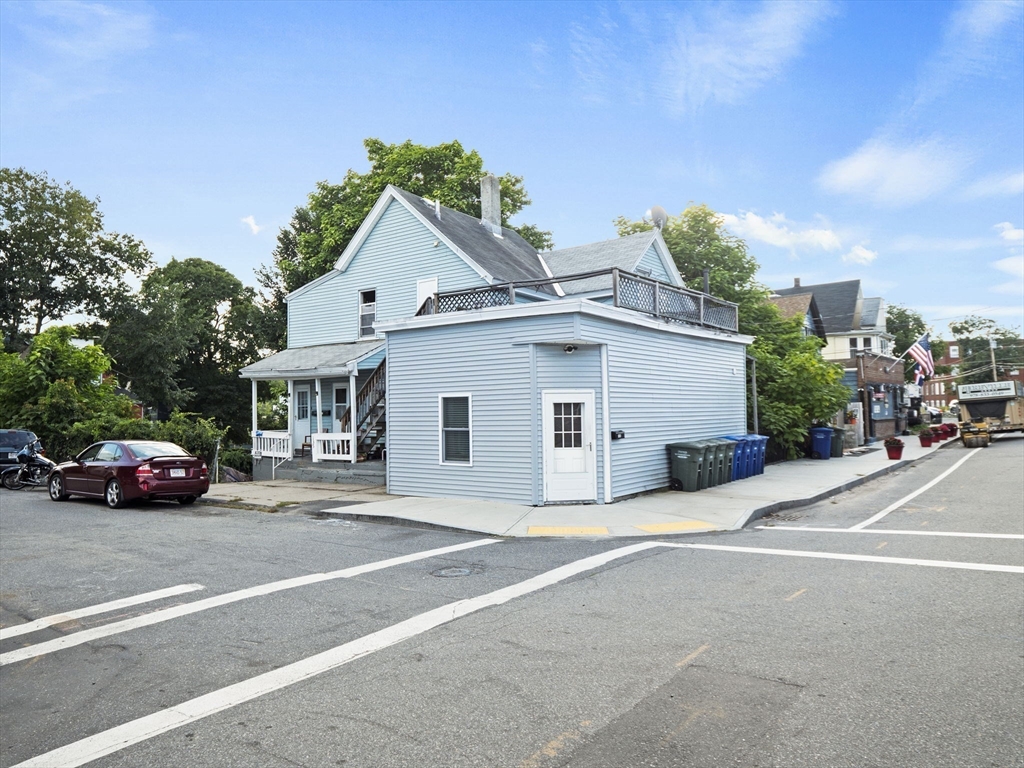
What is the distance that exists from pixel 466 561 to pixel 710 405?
11327mm

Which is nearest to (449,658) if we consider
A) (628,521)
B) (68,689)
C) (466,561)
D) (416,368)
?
(68,689)

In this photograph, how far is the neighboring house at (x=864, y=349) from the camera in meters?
38.0

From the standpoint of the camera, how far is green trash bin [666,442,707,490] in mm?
15164

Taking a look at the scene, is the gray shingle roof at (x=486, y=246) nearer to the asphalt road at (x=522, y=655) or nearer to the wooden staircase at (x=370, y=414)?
the wooden staircase at (x=370, y=414)

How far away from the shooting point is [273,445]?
22375 mm

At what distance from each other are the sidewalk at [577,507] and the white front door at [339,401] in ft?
18.0

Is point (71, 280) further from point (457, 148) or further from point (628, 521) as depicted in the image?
point (628, 521)

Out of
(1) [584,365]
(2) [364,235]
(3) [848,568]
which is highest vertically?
(2) [364,235]

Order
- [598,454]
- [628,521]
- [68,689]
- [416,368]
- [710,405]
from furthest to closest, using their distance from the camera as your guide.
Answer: [710,405] → [416,368] → [598,454] → [628,521] → [68,689]

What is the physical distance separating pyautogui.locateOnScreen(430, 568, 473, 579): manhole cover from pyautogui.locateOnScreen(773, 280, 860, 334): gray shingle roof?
45436 millimetres

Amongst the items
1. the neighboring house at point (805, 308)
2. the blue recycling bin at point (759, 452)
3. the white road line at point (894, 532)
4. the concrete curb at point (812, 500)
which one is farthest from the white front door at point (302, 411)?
the neighboring house at point (805, 308)

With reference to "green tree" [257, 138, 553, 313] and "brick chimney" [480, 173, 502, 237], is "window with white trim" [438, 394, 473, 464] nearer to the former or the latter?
"brick chimney" [480, 173, 502, 237]

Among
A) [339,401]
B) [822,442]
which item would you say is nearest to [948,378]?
[822,442]

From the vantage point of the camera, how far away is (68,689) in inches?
186
